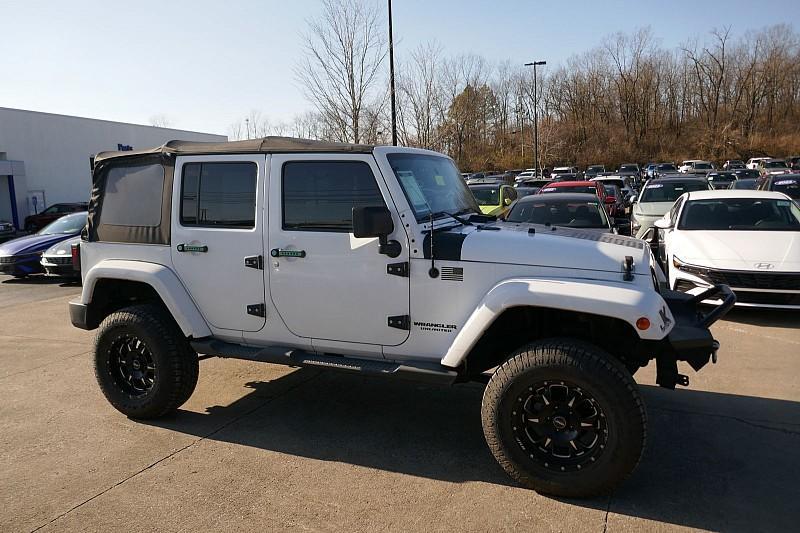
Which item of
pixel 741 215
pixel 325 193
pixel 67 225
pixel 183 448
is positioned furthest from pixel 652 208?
pixel 67 225

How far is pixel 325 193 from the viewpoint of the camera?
4164mm

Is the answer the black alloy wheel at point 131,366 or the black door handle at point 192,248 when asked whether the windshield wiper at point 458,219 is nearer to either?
the black door handle at point 192,248

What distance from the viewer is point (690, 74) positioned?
70938 millimetres

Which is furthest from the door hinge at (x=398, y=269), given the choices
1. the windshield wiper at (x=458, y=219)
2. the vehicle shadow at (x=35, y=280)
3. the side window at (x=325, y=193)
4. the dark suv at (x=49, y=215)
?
the dark suv at (x=49, y=215)

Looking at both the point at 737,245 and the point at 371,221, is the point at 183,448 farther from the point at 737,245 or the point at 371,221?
the point at 737,245

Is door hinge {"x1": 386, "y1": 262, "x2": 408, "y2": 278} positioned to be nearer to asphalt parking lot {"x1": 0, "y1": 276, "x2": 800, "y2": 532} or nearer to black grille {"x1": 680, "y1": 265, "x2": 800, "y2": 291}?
asphalt parking lot {"x1": 0, "y1": 276, "x2": 800, "y2": 532}

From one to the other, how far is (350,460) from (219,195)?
2151 mm

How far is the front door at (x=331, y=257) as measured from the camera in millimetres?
3953

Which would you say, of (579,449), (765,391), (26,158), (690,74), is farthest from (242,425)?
(690,74)

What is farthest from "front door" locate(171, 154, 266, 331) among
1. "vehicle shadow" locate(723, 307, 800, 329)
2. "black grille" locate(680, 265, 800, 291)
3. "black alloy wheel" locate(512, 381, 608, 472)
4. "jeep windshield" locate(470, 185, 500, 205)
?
"jeep windshield" locate(470, 185, 500, 205)

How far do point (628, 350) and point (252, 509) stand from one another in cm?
249

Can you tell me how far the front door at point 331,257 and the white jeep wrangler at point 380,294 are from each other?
0.03ft

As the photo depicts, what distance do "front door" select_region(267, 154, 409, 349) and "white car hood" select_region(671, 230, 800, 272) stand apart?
204 inches

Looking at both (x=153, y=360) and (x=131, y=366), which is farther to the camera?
(x=131, y=366)
